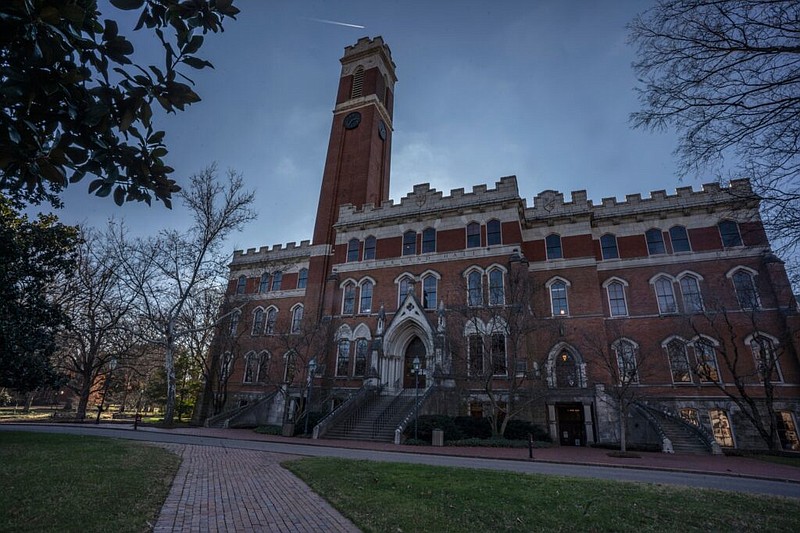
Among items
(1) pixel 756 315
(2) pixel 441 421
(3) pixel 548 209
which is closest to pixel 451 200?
(3) pixel 548 209

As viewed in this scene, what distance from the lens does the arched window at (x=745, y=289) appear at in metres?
21.8

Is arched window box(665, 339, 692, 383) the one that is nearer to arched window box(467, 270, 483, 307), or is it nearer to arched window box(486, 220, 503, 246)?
arched window box(467, 270, 483, 307)

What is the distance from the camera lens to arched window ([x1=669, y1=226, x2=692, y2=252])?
997 inches

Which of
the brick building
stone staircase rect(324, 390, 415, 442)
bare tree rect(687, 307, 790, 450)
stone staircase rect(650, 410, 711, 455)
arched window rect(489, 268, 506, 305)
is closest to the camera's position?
stone staircase rect(650, 410, 711, 455)

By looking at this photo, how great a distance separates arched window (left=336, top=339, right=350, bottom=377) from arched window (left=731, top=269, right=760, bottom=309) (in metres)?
23.8

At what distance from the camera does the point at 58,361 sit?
33219 mm

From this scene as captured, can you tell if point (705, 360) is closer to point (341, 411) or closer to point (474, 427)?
point (474, 427)

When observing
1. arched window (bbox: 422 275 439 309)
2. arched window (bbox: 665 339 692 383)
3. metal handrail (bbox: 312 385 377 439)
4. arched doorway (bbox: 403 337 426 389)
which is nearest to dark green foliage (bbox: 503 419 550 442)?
arched doorway (bbox: 403 337 426 389)

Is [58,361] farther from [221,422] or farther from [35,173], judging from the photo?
[35,173]

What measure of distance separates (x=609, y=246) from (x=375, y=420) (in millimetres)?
19546

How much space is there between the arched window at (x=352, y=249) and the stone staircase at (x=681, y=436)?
21263 mm

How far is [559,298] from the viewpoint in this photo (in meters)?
25.6

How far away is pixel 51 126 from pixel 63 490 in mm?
6269

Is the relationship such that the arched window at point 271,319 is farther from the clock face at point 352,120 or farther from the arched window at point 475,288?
the clock face at point 352,120
